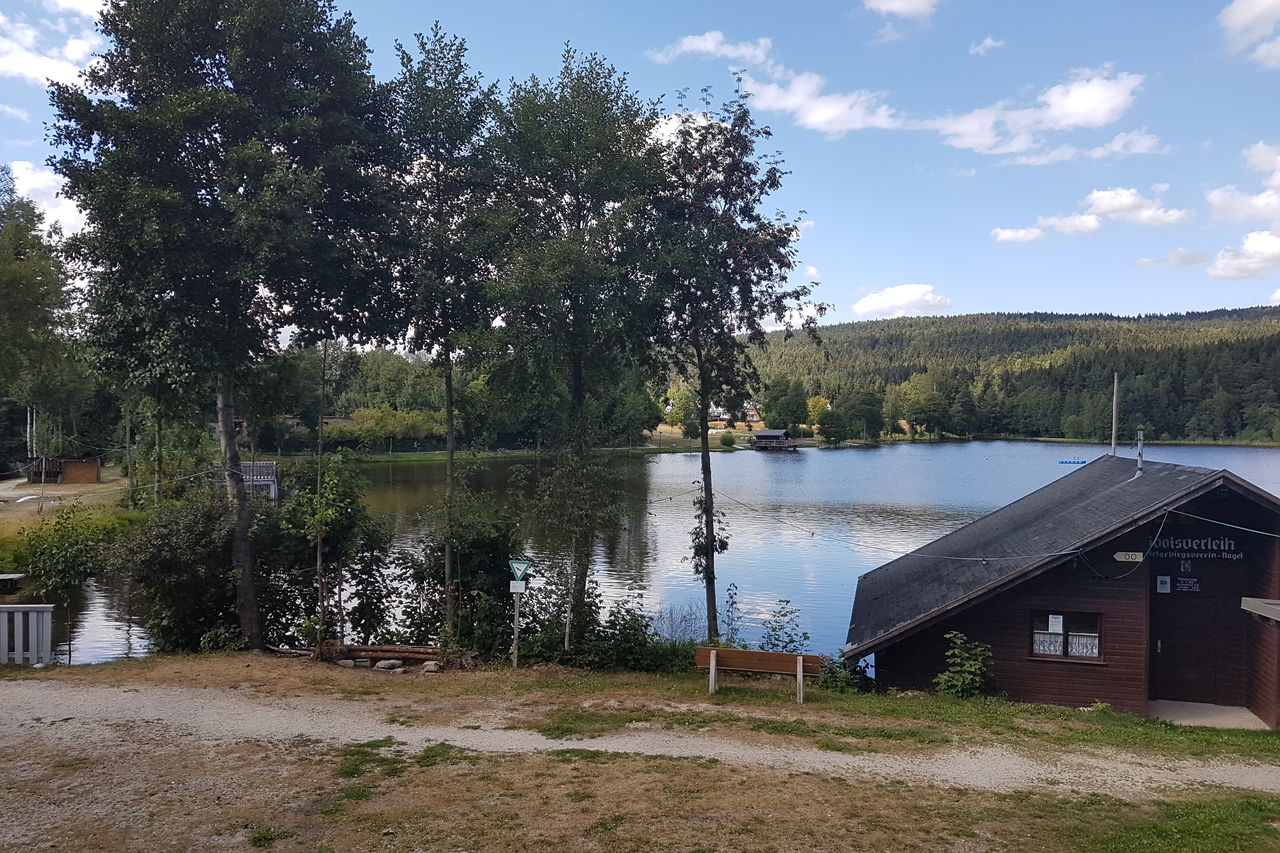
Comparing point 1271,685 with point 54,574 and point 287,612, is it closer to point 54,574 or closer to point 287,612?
point 287,612

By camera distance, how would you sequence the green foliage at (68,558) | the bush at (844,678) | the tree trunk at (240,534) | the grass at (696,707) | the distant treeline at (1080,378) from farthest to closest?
the distant treeline at (1080,378) → the green foliage at (68,558) → the tree trunk at (240,534) → the bush at (844,678) → the grass at (696,707)

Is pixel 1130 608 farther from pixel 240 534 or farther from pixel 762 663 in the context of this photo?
pixel 240 534

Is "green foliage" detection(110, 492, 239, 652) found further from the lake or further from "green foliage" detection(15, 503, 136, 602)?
the lake

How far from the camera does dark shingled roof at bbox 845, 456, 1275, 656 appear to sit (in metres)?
13.5

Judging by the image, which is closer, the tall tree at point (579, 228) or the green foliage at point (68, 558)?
the tall tree at point (579, 228)

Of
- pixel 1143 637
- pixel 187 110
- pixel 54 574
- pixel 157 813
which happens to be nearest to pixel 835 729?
pixel 1143 637

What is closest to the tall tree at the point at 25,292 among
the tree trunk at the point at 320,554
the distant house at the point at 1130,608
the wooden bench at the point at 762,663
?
the tree trunk at the point at 320,554

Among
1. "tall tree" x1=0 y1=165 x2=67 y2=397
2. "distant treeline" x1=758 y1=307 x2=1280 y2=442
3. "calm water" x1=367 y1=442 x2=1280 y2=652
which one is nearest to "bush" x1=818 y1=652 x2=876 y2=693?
"calm water" x1=367 y1=442 x2=1280 y2=652

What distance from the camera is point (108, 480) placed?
150 ft

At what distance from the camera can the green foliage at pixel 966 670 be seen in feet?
46.2

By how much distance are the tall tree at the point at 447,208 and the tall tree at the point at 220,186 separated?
951 millimetres

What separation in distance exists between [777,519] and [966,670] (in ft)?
87.1

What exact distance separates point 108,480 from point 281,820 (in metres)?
47.6

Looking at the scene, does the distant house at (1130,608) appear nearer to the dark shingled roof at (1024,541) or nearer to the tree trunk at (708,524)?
the dark shingled roof at (1024,541)
